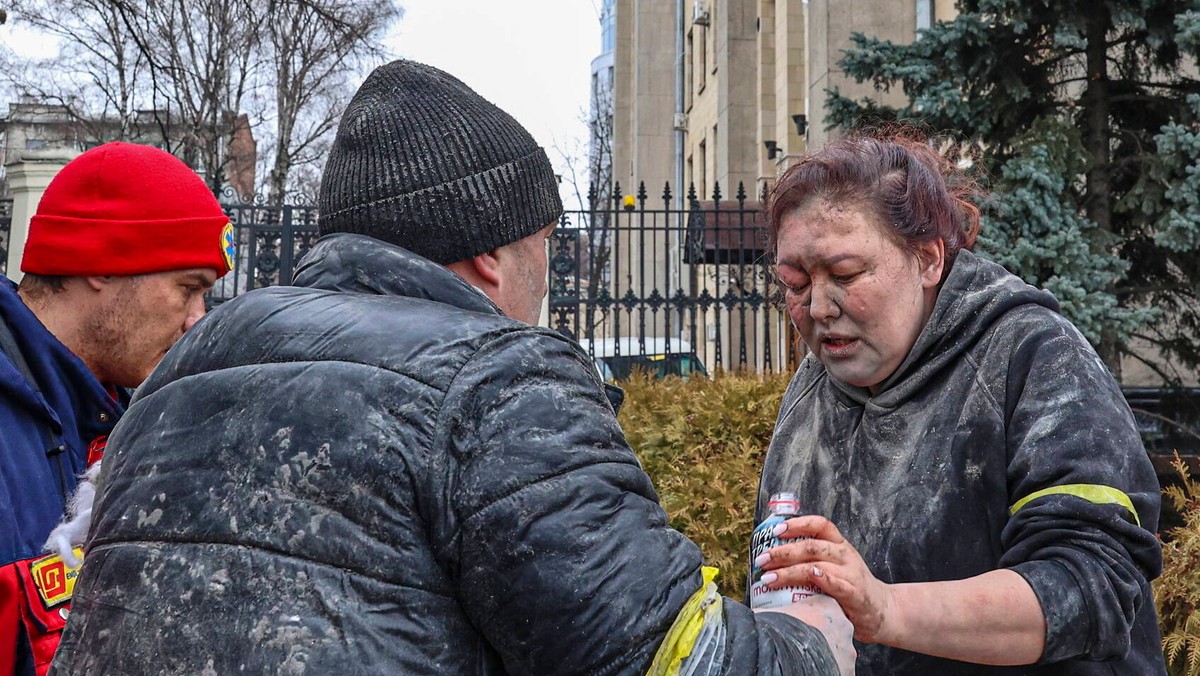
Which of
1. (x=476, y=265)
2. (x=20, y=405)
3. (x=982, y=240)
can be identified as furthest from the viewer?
(x=982, y=240)

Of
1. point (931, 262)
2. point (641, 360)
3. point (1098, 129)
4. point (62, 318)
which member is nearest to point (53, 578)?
point (62, 318)

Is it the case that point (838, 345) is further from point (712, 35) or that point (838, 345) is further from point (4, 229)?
point (712, 35)

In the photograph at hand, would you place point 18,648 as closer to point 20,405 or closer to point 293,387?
point 20,405

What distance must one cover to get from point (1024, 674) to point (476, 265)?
1305 mm

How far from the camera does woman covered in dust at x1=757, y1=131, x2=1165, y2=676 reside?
1.86 metres

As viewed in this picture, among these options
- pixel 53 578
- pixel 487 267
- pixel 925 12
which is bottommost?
pixel 53 578

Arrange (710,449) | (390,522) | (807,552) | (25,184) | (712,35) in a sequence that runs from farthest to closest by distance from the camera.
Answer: (712,35)
(25,184)
(710,449)
(807,552)
(390,522)

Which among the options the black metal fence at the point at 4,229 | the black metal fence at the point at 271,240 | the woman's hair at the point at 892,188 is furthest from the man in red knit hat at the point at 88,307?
the black metal fence at the point at 4,229

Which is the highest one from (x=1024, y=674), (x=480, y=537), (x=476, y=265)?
(x=476, y=265)

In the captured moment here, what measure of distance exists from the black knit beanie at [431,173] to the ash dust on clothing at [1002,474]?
39.1 inches

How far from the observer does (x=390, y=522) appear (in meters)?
1.27

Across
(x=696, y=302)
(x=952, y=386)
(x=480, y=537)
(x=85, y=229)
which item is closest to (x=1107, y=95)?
(x=696, y=302)

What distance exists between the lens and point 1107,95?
8617 millimetres

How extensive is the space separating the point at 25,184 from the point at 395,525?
13.2m
